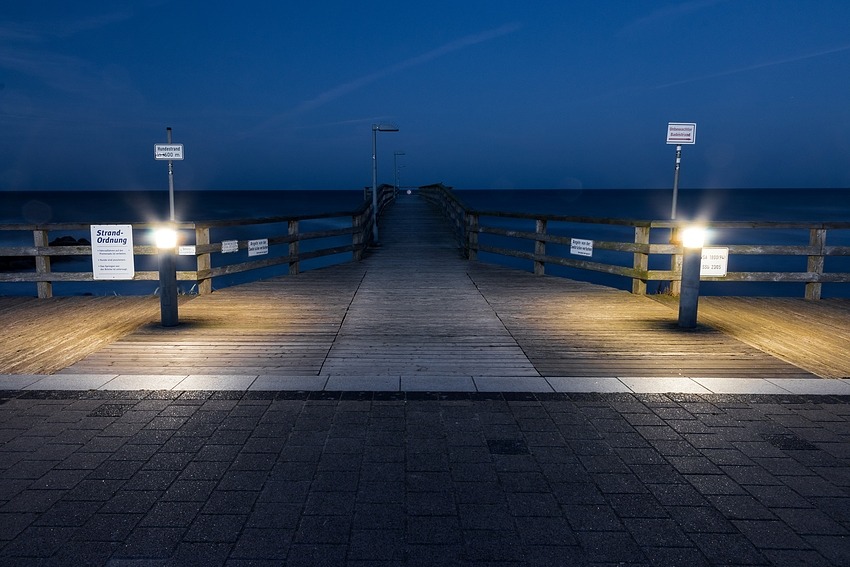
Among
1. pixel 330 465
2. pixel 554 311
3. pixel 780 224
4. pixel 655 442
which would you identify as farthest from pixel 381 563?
pixel 780 224

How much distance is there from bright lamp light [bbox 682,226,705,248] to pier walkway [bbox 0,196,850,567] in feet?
3.71

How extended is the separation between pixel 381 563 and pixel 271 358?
4054mm

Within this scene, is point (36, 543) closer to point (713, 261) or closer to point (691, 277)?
point (691, 277)

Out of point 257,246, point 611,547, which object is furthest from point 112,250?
point 611,547

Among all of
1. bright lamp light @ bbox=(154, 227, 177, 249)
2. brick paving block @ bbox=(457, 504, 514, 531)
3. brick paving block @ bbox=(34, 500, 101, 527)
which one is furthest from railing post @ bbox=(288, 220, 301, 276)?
brick paving block @ bbox=(457, 504, 514, 531)

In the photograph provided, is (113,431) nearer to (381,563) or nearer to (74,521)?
(74,521)

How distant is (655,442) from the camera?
463 centimetres

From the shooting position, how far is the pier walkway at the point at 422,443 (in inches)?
131

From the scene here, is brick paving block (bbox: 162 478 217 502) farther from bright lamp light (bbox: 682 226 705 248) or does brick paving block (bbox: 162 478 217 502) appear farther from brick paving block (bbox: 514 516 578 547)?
bright lamp light (bbox: 682 226 705 248)

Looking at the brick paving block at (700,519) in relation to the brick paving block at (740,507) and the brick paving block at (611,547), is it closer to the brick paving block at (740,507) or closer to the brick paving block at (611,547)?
the brick paving block at (740,507)

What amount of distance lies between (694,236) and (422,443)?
5429 mm

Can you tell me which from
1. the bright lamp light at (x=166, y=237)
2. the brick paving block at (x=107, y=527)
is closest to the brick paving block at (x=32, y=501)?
the brick paving block at (x=107, y=527)

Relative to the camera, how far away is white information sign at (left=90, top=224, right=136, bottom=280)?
9.91 meters

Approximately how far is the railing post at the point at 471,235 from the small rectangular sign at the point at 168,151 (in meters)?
6.96
